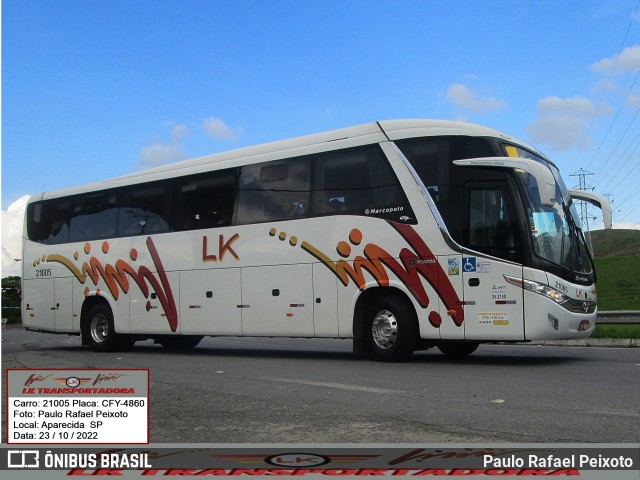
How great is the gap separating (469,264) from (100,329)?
9623mm

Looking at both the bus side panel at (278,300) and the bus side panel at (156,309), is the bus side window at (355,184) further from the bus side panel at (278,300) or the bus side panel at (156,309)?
the bus side panel at (156,309)

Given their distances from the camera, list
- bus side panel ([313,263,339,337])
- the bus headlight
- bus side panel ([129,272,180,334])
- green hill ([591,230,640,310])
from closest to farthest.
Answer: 1. the bus headlight
2. bus side panel ([313,263,339,337])
3. bus side panel ([129,272,180,334])
4. green hill ([591,230,640,310])

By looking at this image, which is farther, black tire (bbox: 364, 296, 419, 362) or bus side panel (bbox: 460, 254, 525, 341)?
black tire (bbox: 364, 296, 419, 362)

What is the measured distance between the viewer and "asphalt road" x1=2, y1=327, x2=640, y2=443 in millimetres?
5938

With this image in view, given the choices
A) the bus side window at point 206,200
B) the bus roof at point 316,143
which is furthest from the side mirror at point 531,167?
the bus side window at point 206,200

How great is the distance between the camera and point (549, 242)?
10.8m

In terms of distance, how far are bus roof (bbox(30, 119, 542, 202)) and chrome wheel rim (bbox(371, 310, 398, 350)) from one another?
9.26ft

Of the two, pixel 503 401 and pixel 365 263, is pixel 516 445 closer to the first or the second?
pixel 503 401

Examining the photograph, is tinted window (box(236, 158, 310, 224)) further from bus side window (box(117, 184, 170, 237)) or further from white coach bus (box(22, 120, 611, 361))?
bus side window (box(117, 184, 170, 237))

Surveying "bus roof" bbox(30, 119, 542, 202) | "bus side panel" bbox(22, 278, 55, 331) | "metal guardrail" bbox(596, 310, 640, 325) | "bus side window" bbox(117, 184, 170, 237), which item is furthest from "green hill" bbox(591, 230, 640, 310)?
"bus side panel" bbox(22, 278, 55, 331)

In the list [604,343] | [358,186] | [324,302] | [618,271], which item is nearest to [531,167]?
[358,186]

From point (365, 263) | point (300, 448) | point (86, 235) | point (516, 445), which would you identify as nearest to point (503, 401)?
point (516, 445)

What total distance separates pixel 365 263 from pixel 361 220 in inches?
27.7

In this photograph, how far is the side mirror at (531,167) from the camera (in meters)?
10.2
